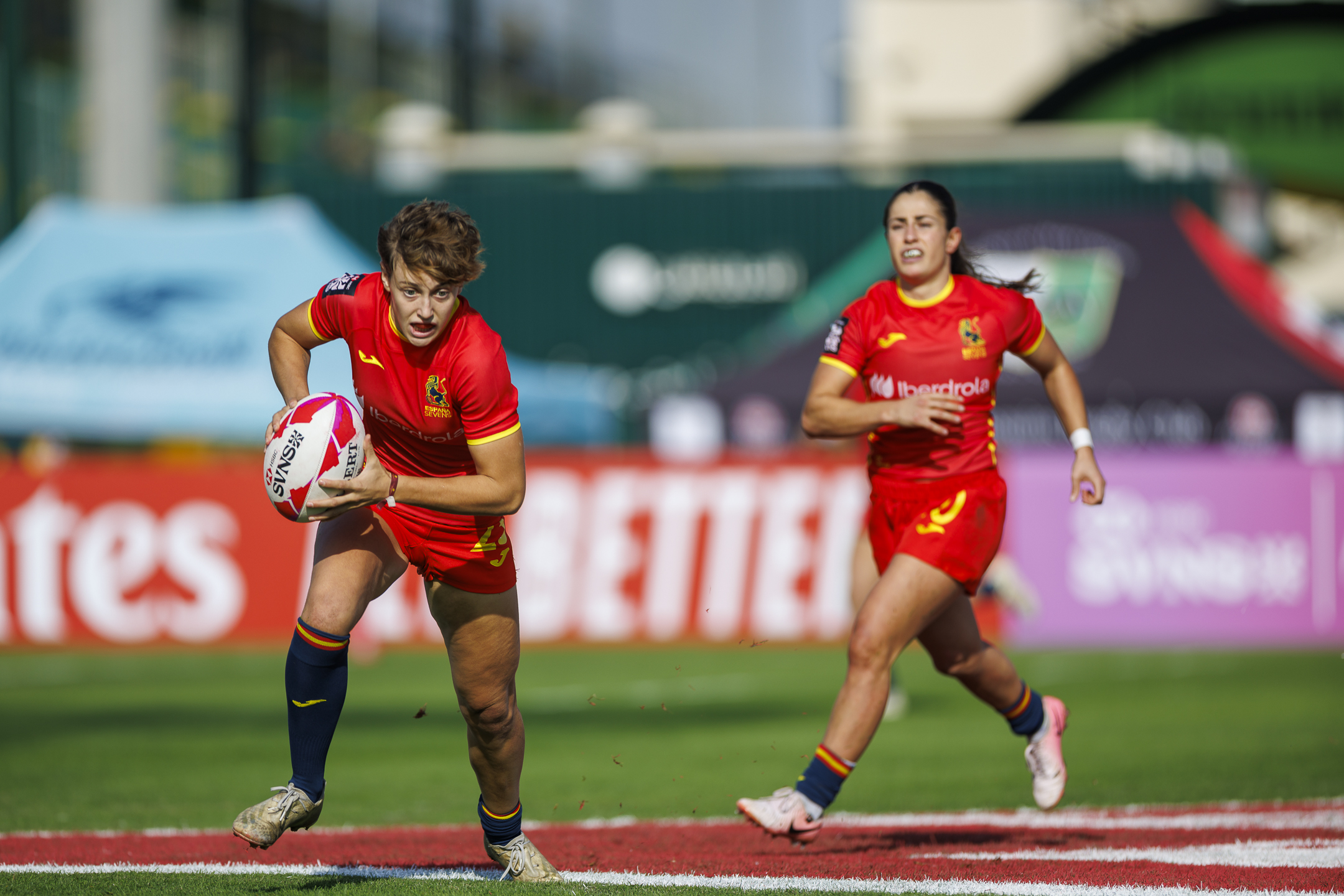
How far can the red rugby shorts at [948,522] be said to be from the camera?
6.35 m

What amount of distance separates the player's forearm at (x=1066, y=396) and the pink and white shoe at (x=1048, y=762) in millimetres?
1144

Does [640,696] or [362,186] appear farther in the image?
[362,186]

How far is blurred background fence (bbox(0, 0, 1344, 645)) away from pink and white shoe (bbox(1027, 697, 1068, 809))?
1.98 meters

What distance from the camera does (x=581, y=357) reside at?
28.0 m

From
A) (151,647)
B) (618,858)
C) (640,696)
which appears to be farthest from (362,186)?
(618,858)

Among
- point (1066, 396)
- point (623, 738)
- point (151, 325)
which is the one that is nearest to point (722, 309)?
point (151, 325)

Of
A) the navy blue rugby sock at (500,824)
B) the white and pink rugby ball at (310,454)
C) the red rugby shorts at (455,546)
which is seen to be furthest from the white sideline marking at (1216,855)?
the white and pink rugby ball at (310,454)

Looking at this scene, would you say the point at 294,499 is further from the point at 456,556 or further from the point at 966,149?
the point at 966,149

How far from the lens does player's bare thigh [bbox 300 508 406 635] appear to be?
559 cm

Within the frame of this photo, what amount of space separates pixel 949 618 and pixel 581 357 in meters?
21.7

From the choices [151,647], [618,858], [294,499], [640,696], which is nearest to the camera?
[294,499]

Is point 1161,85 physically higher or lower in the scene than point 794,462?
higher

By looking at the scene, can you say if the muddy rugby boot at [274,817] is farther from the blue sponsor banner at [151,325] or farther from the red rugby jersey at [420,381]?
the blue sponsor banner at [151,325]

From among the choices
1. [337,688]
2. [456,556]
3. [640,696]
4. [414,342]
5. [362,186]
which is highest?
[362,186]
